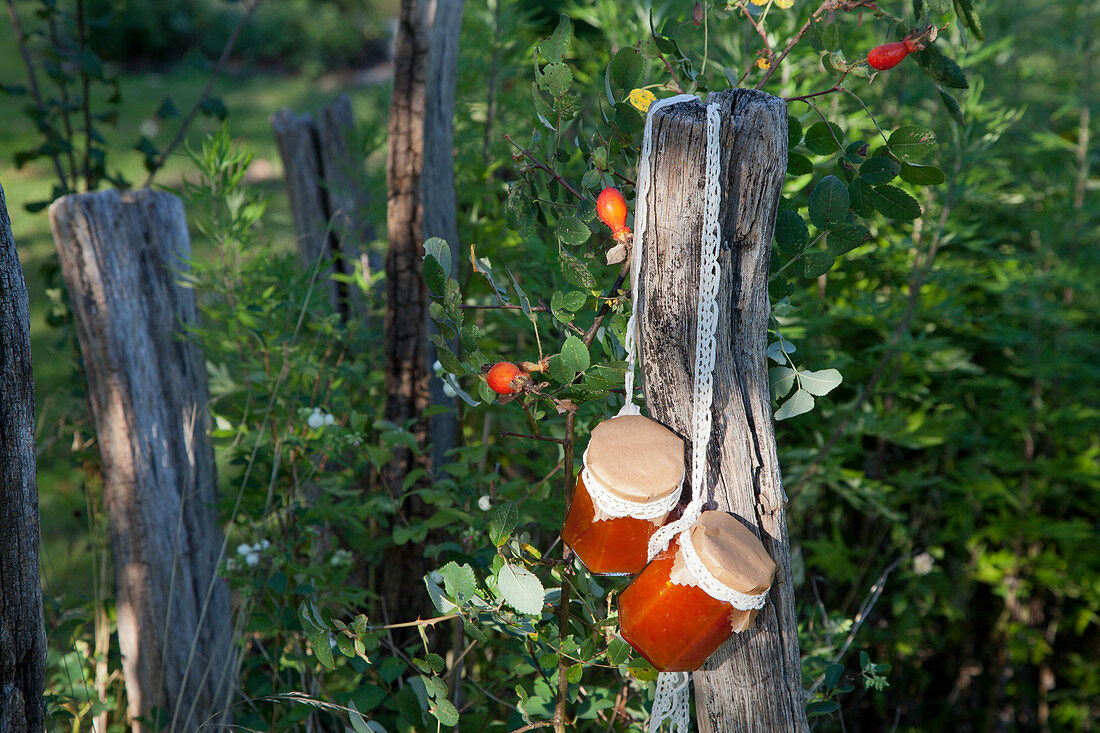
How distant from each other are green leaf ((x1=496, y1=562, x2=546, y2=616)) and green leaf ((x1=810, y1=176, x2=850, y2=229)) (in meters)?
0.65

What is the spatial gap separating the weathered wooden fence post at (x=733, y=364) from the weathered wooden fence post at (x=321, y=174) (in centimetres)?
168

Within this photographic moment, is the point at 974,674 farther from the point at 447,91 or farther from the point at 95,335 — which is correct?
the point at 95,335

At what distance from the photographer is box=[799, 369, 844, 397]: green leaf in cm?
111

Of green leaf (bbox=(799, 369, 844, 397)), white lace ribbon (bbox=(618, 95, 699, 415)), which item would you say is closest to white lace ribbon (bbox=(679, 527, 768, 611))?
white lace ribbon (bbox=(618, 95, 699, 415))

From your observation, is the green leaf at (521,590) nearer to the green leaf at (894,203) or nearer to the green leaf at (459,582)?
the green leaf at (459,582)

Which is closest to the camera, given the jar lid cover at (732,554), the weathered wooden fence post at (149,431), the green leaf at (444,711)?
the jar lid cover at (732,554)

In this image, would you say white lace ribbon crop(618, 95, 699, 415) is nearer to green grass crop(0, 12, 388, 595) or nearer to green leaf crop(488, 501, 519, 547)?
green leaf crop(488, 501, 519, 547)

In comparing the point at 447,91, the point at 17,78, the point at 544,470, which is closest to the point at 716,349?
the point at 544,470

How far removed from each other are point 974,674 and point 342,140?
288 cm

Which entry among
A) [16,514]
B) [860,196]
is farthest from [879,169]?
[16,514]

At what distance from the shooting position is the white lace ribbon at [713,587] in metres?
0.94

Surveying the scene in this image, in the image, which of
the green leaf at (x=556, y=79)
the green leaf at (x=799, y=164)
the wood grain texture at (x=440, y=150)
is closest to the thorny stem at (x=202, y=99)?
the wood grain texture at (x=440, y=150)

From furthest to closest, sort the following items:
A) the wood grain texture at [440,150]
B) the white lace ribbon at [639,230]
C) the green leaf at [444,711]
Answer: the wood grain texture at [440,150], the green leaf at [444,711], the white lace ribbon at [639,230]

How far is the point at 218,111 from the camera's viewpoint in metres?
2.48
